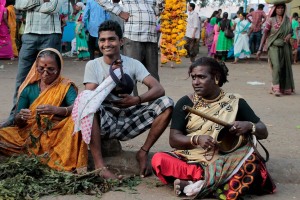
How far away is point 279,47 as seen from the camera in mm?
9406

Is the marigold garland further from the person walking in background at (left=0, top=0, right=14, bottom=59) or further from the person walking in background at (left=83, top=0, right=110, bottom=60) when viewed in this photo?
the person walking in background at (left=0, top=0, right=14, bottom=59)

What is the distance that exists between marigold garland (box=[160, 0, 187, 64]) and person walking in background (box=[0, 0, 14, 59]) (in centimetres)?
625

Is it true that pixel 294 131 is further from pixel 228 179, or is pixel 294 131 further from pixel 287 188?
pixel 228 179

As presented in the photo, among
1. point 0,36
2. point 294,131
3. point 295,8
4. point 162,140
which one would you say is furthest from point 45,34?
point 295,8

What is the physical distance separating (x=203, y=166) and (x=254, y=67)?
11.8 meters

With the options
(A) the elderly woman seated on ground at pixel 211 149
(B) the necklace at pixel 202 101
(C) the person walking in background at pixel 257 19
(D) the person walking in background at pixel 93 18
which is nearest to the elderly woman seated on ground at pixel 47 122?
(A) the elderly woman seated on ground at pixel 211 149

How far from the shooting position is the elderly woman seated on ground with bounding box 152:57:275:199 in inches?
153

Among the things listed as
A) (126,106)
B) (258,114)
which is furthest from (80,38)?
(126,106)

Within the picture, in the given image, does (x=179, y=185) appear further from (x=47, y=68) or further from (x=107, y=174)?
(x=47, y=68)

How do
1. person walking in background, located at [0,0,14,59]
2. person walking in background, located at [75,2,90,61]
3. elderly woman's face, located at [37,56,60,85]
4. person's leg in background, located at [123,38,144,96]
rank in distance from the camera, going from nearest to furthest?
elderly woman's face, located at [37,56,60,85] < person's leg in background, located at [123,38,144,96] < person walking in background, located at [0,0,14,59] < person walking in background, located at [75,2,90,61]

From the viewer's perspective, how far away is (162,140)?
18.7 ft

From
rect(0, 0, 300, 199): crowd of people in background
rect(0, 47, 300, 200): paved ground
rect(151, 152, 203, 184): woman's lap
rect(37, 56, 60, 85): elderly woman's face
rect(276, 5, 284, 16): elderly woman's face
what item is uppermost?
rect(276, 5, 284, 16): elderly woman's face

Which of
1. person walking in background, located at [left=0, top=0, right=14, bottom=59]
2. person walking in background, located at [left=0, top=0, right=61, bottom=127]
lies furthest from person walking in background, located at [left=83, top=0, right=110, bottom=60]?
person walking in background, located at [left=0, top=0, right=61, bottom=127]

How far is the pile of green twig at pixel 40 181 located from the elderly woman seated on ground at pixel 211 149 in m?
0.46
